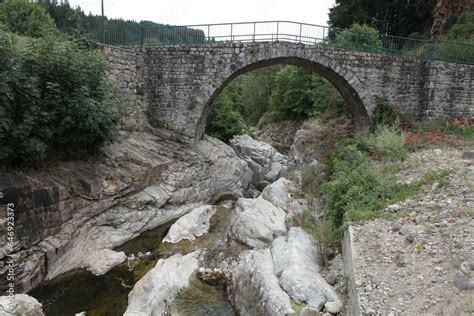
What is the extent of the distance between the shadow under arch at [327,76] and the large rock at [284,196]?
4.70 metres

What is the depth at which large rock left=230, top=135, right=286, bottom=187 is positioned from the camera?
18.7 metres

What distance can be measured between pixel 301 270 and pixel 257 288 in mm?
935

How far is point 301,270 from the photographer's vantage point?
668 centimetres

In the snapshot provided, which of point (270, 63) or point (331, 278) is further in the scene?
point (270, 63)

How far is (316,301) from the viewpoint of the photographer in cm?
576

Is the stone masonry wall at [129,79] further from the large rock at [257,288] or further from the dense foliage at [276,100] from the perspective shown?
the large rock at [257,288]

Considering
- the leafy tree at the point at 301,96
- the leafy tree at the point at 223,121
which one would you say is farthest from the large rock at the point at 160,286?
the leafy tree at the point at 301,96

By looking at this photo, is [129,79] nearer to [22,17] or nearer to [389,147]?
[22,17]

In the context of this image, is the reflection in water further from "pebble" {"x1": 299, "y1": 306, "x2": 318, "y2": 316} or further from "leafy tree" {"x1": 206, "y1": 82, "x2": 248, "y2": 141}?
"leafy tree" {"x1": 206, "y1": 82, "x2": 248, "y2": 141}

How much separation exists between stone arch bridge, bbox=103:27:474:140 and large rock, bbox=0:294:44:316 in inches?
347

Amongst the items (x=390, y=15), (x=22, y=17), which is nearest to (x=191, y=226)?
(x=22, y=17)

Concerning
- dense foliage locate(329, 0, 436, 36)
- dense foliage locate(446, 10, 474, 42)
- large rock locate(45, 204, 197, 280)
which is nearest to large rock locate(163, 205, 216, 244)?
large rock locate(45, 204, 197, 280)

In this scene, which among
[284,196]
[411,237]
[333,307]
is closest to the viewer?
[333,307]

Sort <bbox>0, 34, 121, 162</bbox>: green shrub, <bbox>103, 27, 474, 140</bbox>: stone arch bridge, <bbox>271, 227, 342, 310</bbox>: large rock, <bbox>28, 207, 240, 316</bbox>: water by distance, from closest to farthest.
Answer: <bbox>271, 227, 342, 310</bbox>: large rock < <bbox>28, 207, 240, 316</bbox>: water < <bbox>0, 34, 121, 162</bbox>: green shrub < <bbox>103, 27, 474, 140</bbox>: stone arch bridge
